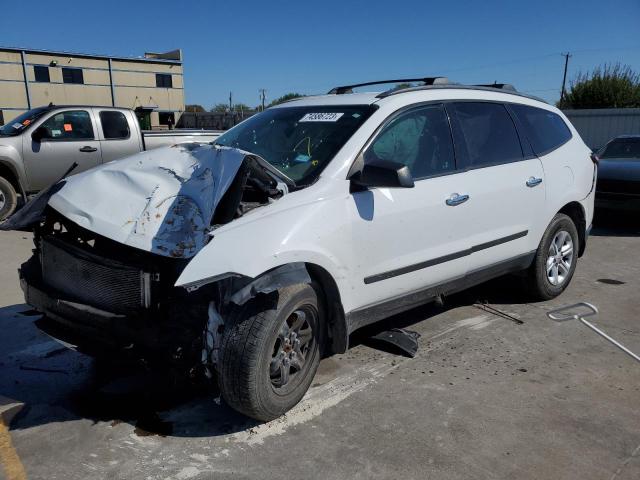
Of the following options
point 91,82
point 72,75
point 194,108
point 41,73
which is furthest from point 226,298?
point 194,108

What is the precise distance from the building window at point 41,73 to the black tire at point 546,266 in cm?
3808

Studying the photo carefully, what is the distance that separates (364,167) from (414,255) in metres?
0.75

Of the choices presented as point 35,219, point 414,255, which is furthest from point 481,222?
point 35,219

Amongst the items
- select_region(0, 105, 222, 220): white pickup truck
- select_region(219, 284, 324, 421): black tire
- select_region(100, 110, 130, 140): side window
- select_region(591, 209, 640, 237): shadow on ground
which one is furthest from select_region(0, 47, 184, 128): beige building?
select_region(219, 284, 324, 421): black tire

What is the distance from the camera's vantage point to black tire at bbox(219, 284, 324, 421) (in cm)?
281

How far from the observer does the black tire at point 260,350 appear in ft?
9.23

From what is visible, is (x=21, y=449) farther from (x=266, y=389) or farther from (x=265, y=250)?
(x=265, y=250)

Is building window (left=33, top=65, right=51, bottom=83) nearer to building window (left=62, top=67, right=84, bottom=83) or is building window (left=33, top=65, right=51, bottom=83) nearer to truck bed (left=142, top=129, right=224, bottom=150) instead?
building window (left=62, top=67, right=84, bottom=83)

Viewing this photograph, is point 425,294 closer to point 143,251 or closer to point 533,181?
point 533,181

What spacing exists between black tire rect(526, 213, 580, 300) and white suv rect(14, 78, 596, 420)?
536mm

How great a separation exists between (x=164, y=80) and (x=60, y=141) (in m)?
33.9

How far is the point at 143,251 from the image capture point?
9.68 feet

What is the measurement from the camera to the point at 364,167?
3.36 m

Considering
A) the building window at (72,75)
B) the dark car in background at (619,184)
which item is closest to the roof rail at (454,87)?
the dark car in background at (619,184)
